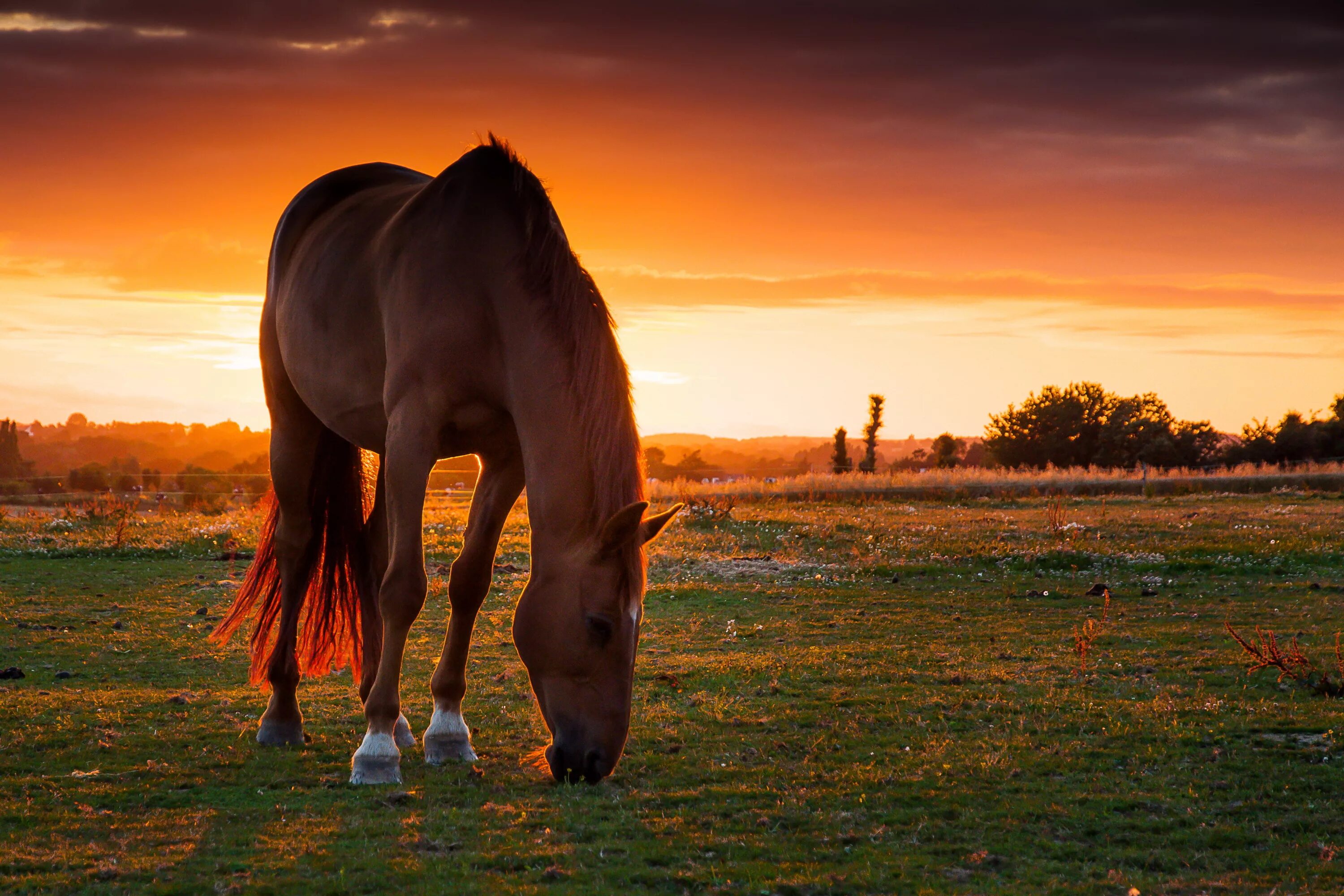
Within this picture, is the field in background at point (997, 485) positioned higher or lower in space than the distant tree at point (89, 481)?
higher

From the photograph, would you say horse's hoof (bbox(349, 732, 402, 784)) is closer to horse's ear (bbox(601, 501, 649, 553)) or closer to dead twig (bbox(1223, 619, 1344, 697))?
horse's ear (bbox(601, 501, 649, 553))

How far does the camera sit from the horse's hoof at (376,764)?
474 centimetres

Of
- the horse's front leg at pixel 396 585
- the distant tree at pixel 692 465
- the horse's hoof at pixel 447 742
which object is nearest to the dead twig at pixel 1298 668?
the horse's hoof at pixel 447 742

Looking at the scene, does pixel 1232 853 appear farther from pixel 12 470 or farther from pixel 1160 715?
pixel 12 470

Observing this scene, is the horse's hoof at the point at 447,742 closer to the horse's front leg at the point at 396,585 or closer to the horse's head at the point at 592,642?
the horse's front leg at the point at 396,585

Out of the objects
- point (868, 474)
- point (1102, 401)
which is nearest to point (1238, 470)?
point (868, 474)

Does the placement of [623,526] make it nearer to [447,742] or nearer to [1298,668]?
[447,742]

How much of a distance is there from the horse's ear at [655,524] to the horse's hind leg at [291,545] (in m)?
2.48

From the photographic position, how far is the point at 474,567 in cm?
546

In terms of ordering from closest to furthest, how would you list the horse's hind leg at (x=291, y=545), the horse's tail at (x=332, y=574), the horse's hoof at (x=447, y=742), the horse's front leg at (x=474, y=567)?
the horse's hoof at (x=447, y=742) → the horse's front leg at (x=474, y=567) → the horse's hind leg at (x=291, y=545) → the horse's tail at (x=332, y=574)

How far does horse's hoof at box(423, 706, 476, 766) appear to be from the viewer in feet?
17.0

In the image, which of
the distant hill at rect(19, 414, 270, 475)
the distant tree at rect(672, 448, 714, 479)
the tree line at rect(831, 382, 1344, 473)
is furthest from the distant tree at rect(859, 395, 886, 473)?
the distant hill at rect(19, 414, 270, 475)

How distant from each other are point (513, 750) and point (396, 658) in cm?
78

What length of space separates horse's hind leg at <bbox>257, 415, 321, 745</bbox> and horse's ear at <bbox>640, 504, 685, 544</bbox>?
2482 millimetres
